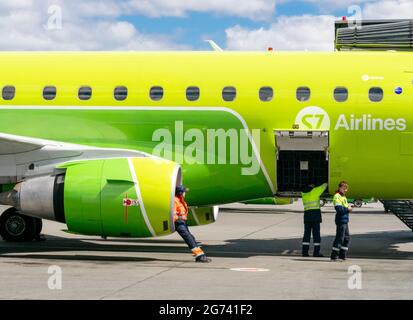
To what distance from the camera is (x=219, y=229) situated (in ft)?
83.1

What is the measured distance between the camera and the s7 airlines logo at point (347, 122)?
16203 mm

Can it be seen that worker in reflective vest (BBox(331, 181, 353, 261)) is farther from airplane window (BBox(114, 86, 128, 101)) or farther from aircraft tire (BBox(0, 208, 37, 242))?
aircraft tire (BBox(0, 208, 37, 242))

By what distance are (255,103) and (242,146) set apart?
3.15 ft

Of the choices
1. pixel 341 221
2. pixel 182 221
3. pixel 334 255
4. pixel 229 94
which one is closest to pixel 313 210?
pixel 341 221

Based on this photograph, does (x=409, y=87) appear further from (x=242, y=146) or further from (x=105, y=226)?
(x=105, y=226)

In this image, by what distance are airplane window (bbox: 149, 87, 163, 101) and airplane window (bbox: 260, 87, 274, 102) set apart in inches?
86.6

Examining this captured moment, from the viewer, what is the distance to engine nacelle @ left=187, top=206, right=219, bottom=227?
1859 centimetres

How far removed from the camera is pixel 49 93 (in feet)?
56.4

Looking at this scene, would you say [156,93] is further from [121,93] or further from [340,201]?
[340,201]

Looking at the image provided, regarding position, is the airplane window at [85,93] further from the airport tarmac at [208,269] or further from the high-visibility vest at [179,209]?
the airport tarmac at [208,269]

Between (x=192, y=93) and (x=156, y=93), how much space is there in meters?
0.79

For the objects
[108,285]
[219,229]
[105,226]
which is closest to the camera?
[108,285]
